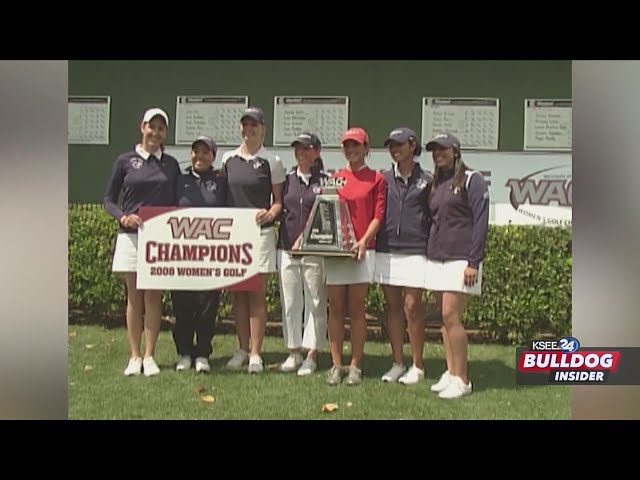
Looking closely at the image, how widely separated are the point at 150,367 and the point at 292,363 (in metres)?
0.96

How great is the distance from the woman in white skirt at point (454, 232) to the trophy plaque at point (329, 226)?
55 cm

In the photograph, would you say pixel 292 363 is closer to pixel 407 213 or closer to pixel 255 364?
pixel 255 364

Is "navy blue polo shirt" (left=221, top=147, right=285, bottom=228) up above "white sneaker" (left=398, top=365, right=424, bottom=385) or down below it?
above

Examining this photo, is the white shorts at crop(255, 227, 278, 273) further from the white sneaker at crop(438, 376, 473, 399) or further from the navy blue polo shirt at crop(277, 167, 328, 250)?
the white sneaker at crop(438, 376, 473, 399)

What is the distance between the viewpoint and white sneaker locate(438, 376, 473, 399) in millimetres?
5031

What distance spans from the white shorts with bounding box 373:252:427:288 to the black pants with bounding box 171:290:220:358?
1100 millimetres

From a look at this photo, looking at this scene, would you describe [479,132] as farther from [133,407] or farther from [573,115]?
[133,407]

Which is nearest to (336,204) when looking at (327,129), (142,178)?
(327,129)

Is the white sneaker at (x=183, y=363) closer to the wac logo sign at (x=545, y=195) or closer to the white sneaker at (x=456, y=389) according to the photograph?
the white sneaker at (x=456, y=389)

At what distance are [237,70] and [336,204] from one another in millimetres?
1096

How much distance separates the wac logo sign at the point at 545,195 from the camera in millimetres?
4938

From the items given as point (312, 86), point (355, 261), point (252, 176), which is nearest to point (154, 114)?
point (252, 176)

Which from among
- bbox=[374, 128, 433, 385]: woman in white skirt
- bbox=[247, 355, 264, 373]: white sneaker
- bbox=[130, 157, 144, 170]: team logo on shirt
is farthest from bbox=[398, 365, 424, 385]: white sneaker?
bbox=[130, 157, 144, 170]: team logo on shirt

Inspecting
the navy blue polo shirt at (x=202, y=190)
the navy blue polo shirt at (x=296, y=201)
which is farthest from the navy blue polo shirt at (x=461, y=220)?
the navy blue polo shirt at (x=202, y=190)
